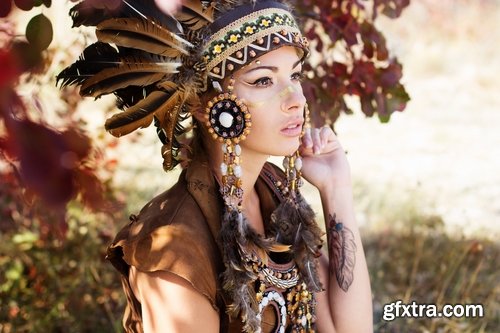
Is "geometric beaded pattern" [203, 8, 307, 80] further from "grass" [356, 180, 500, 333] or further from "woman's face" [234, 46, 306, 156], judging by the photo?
"grass" [356, 180, 500, 333]

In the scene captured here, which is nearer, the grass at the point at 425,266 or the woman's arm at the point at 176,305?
the woman's arm at the point at 176,305

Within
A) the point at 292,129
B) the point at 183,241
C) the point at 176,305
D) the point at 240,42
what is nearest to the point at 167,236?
the point at 183,241

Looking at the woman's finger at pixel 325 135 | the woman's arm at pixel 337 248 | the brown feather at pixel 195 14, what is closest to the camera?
the brown feather at pixel 195 14

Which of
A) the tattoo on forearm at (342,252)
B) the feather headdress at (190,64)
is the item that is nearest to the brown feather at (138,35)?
the feather headdress at (190,64)

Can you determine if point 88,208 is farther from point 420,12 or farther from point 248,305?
point 420,12

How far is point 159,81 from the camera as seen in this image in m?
2.36

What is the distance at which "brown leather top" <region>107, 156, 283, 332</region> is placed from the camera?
7.41 feet

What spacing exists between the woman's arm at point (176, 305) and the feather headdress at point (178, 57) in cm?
47

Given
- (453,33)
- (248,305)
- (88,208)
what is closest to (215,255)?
(248,305)

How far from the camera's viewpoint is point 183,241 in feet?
7.50

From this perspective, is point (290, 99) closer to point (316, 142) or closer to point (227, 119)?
→ point (227, 119)

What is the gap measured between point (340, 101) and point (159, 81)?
3.86 ft

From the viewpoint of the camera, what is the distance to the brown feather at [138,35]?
2.24 meters

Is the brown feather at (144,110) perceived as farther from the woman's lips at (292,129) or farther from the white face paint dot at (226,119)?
the woman's lips at (292,129)
